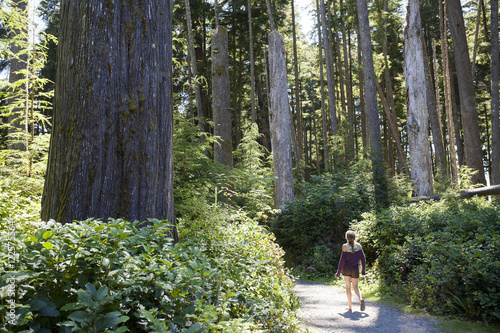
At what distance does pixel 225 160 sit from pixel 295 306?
263 inches

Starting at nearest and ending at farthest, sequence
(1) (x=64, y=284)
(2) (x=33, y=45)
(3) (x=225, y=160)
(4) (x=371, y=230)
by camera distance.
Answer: (1) (x=64, y=284) < (2) (x=33, y=45) < (4) (x=371, y=230) < (3) (x=225, y=160)

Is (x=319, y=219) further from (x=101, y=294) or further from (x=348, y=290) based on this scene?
(x=101, y=294)

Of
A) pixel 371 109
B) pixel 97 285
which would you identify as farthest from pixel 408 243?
pixel 371 109

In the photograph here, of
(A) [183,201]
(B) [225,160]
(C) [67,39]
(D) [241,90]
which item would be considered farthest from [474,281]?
(D) [241,90]

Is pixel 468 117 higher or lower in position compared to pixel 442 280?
higher

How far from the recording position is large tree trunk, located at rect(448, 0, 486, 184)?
15.2 m

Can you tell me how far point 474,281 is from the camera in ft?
17.9

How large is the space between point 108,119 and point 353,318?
5121 mm

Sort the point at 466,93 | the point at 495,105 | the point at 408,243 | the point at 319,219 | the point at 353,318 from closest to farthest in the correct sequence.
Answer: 1. the point at 353,318
2. the point at 408,243
3. the point at 319,219
4. the point at 466,93
5. the point at 495,105

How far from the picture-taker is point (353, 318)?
19.9 feet

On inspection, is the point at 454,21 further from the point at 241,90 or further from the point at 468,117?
the point at 241,90

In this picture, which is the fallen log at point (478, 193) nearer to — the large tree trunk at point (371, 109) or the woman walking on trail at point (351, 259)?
the large tree trunk at point (371, 109)

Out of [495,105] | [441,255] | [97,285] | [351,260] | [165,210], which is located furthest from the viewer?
[495,105]

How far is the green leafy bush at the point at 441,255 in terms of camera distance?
542 centimetres
